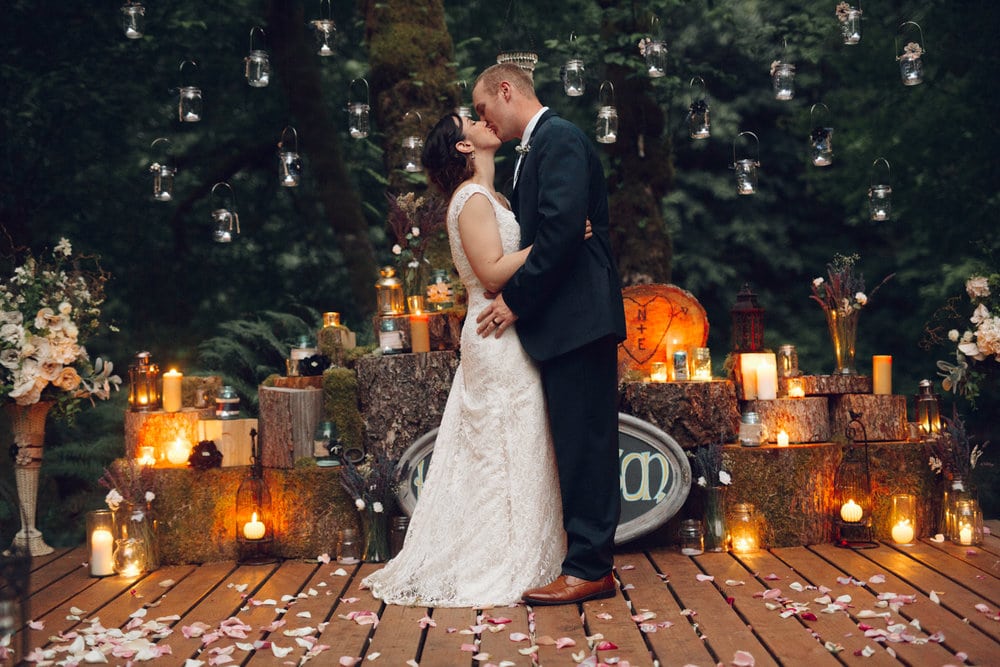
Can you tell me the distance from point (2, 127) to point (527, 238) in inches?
245

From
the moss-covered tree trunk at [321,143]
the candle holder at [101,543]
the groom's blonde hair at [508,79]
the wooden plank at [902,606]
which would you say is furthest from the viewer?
the moss-covered tree trunk at [321,143]

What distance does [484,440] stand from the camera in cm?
412

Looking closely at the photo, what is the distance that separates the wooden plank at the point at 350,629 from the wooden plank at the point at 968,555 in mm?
2467

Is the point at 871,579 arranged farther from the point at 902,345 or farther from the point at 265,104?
the point at 265,104

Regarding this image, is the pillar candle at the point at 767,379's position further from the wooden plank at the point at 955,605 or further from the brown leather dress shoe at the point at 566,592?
the brown leather dress shoe at the point at 566,592

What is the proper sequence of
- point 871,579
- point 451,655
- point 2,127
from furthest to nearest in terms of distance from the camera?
point 2,127
point 871,579
point 451,655

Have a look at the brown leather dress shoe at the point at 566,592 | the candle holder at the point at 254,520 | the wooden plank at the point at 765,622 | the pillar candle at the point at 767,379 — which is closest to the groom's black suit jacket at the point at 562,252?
the brown leather dress shoe at the point at 566,592

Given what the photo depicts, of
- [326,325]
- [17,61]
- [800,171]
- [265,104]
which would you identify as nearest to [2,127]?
[17,61]

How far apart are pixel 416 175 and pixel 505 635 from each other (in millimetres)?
4241

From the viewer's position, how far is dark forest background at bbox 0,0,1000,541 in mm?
7910

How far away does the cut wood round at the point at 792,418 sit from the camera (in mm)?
5152

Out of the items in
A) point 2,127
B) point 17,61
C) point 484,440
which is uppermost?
point 17,61

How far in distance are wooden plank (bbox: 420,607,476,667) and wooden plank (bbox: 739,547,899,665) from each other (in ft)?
3.79

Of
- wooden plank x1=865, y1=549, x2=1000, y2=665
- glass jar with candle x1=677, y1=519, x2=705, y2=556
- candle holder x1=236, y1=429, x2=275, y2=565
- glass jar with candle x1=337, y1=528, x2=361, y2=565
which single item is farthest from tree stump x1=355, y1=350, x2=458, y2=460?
wooden plank x1=865, y1=549, x2=1000, y2=665
